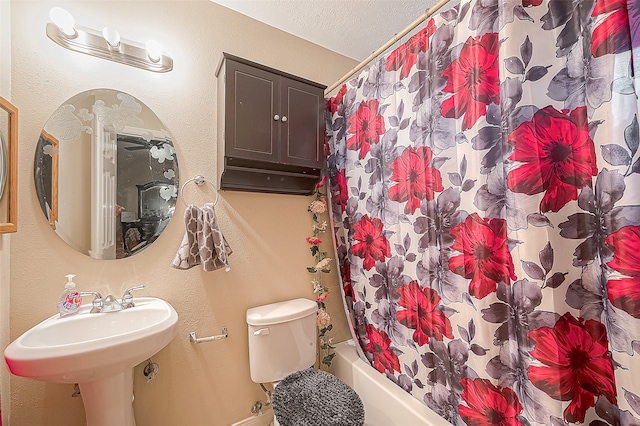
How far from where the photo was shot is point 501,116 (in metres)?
0.83

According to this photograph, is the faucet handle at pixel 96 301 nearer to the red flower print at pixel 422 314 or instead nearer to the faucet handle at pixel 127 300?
the faucet handle at pixel 127 300

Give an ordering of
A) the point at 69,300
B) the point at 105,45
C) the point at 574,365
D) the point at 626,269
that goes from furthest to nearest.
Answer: the point at 105,45 → the point at 69,300 → the point at 574,365 → the point at 626,269

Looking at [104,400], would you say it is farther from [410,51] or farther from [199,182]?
[410,51]

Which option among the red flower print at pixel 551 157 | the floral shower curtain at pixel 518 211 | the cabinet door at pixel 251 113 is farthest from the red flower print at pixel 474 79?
the cabinet door at pixel 251 113

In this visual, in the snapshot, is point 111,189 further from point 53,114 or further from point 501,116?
point 501,116

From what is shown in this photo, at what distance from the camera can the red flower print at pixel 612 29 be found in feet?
2.07

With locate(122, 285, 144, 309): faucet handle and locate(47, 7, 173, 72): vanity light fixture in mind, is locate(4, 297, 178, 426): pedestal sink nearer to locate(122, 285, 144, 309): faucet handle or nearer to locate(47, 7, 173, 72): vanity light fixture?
locate(122, 285, 144, 309): faucet handle

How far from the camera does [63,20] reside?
1.02 m

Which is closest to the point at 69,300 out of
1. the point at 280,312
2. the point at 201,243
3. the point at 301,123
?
the point at 201,243

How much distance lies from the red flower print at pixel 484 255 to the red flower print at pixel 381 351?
2.10ft

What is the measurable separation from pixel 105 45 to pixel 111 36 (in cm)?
6

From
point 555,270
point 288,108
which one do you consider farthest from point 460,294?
point 288,108

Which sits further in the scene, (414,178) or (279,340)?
(279,340)

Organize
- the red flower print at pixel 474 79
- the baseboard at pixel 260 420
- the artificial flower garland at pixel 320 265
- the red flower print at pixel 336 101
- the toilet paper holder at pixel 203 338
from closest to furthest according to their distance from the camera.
A: 1. the red flower print at pixel 474 79
2. the toilet paper holder at pixel 203 338
3. the baseboard at pixel 260 420
4. the red flower print at pixel 336 101
5. the artificial flower garland at pixel 320 265
